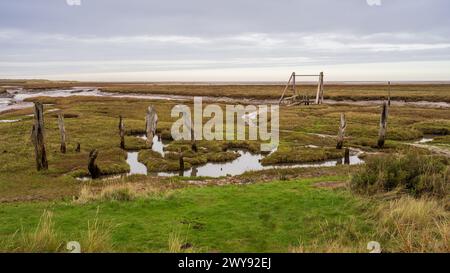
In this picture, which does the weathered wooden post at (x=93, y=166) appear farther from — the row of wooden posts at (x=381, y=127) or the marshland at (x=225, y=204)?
the row of wooden posts at (x=381, y=127)

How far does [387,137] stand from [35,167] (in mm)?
28143

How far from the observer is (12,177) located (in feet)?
69.6

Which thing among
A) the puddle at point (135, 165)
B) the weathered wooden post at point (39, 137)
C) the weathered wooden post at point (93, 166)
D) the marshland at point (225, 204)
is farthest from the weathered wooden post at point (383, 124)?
the weathered wooden post at point (39, 137)

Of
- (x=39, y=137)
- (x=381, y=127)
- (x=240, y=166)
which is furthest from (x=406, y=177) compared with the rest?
(x=39, y=137)

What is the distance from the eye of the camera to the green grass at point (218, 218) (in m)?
8.91

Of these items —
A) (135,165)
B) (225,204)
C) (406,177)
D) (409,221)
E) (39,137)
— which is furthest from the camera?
(135,165)

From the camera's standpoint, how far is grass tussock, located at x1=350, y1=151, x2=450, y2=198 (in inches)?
449

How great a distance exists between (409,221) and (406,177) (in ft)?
11.7

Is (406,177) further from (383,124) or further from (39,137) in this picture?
(39,137)

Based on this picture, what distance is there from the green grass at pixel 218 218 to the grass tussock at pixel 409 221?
46 cm

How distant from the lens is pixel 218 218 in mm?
10961

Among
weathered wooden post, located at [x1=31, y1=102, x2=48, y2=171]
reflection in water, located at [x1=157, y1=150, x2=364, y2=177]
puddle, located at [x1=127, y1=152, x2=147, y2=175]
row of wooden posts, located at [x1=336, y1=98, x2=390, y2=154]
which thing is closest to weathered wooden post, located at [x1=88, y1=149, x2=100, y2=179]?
puddle, located at [x1=127, y1=152, x2=147, y2=175]
